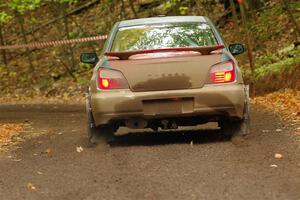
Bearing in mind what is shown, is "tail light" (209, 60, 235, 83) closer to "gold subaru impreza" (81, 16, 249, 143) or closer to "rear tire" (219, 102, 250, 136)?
"gold subaru impreza" (81, 16, 249, 143)

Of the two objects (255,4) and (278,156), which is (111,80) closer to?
(278,156)

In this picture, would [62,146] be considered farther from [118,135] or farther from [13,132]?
[13,132]

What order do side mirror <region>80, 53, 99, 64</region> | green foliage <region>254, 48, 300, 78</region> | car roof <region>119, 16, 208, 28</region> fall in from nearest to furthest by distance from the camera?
car roof <region>119, 16, 208, 28</region> → side mirror <region>80, 53, 99, 64</region> → green foliage <region>254, 48, 300, 78</region>

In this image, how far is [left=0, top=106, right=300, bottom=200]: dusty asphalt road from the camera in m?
6.32

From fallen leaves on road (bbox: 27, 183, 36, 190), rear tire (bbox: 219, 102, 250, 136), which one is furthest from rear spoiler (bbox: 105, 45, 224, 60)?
Result: fallen leaves on road (bbox: 27, 183, 36, 190)

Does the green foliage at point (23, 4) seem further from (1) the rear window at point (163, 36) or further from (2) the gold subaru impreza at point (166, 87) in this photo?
(2) the gold subaru impreza at point (166, 87)

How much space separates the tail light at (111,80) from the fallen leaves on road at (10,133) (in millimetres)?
2446

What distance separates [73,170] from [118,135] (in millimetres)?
3092

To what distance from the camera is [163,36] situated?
9500 millimetres

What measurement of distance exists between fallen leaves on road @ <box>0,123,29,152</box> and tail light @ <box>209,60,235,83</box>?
3561 mm

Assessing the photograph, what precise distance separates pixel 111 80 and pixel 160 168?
1749mm

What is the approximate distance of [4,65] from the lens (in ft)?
98.3

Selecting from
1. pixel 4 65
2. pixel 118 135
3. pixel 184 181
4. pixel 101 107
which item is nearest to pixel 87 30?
pixel 4 65

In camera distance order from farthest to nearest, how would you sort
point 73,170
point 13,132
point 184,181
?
point 13,132
point 73,170
point 184,181
